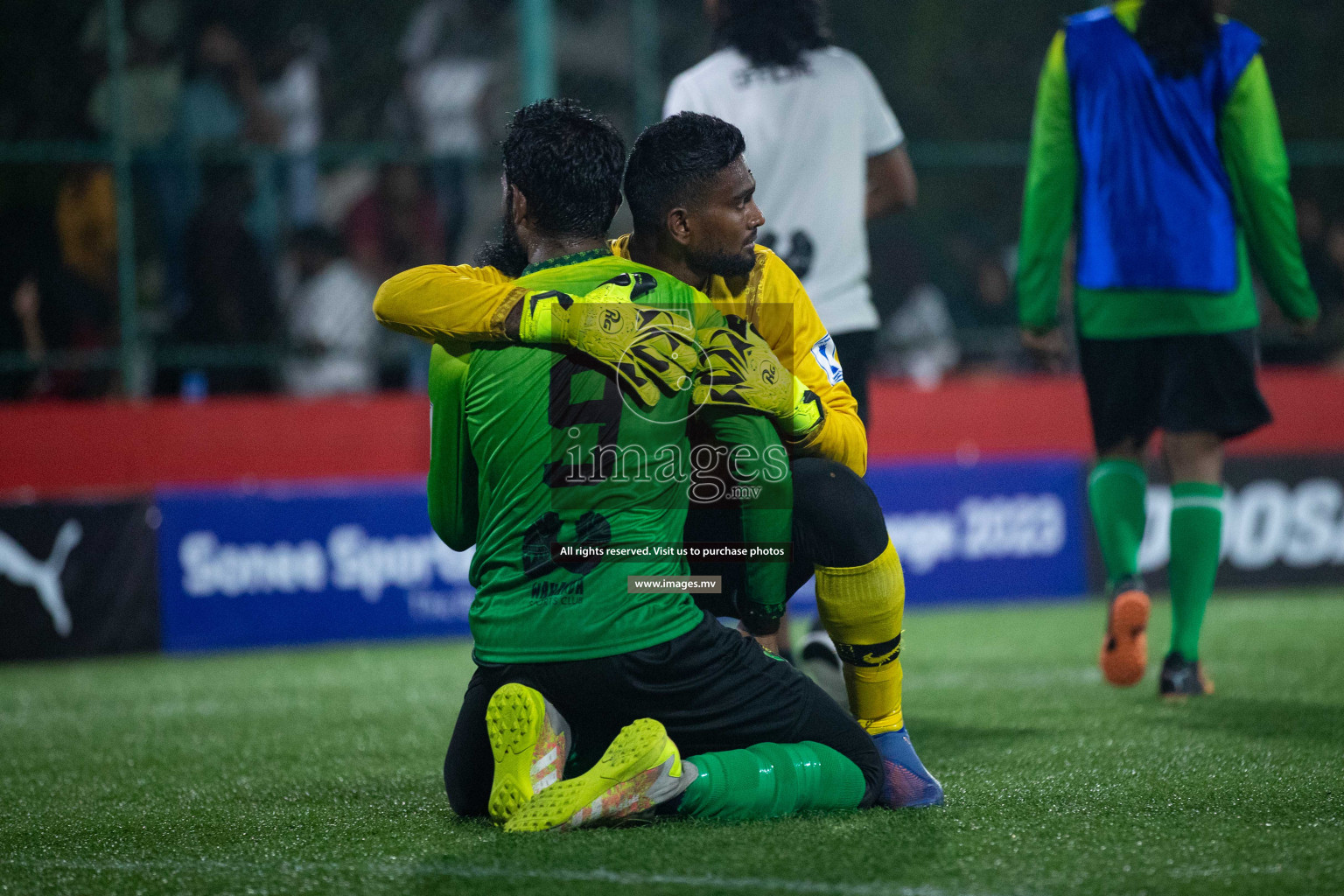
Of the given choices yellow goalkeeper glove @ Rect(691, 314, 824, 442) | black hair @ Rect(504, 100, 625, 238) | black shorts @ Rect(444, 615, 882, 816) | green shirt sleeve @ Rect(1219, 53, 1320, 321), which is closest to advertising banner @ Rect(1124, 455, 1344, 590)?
green shirt sleeve @ Rect(1219, 53, 1320, 321)

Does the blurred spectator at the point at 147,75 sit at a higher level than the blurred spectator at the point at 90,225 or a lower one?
higher

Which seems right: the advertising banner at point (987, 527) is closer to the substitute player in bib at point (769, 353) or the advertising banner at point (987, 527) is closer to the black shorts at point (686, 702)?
the substitute player in bib at point (769, 353)

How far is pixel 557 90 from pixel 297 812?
5.77 metres

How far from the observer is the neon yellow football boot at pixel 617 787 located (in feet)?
8.14

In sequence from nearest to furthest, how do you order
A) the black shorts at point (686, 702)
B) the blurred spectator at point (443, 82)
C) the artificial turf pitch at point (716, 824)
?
1. the artificial turf pitch at point (716, 824)
2. the black shorts at point (686, 702)
3. the blurred spectator at point (443, 82)

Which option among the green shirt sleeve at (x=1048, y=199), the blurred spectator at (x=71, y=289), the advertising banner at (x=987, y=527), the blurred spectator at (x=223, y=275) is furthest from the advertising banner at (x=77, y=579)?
the green shirt sleeve at (x=1048, y=199)

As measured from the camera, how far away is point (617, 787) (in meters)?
2.48

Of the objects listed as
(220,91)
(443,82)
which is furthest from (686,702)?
(443,82)

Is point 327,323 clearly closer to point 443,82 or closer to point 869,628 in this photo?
point 443,82

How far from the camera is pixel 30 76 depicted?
23.0 ft

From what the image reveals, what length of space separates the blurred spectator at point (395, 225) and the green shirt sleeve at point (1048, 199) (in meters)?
3.96

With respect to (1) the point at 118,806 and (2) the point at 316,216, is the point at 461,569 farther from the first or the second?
(1) the point at 118,806

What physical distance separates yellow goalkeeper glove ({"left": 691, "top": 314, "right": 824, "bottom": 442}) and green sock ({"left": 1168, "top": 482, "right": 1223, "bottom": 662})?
191 cm

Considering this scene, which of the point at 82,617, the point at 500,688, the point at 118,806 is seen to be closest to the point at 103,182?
the point at 82,617
